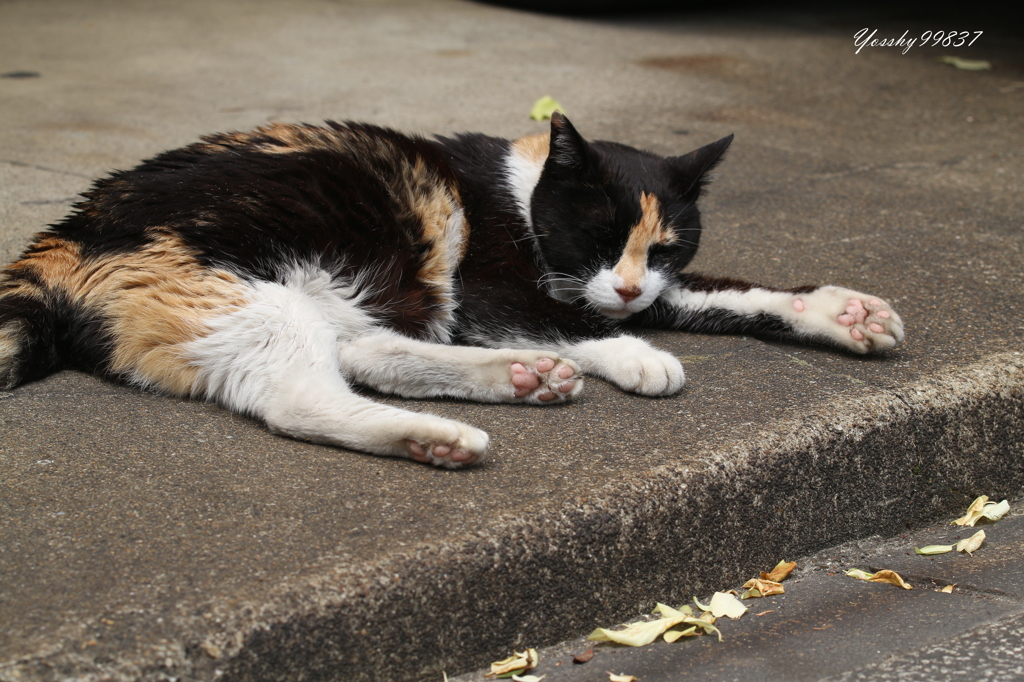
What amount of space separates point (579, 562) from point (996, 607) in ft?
2.76

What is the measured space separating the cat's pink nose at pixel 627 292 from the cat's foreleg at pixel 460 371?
1.20 feet

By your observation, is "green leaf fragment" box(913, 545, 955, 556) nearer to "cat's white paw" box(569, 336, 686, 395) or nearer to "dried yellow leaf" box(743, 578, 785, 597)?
"dried yellow leaf" box(743, 578, 785, 597)

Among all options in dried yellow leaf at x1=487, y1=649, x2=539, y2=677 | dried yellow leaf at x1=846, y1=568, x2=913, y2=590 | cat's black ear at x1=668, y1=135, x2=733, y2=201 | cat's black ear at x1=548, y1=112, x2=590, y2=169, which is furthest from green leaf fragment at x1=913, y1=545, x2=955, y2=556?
cat's black ear at x1=548, y1=112, x2=590, y2=169

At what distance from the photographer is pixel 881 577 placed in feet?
6.49

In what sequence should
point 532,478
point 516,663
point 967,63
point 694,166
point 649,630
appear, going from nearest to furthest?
1. point 516,663
2. point 649,630
3. point 532,478
4. point 694,166
5. point 967,63

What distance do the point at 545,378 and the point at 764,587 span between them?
0.68m

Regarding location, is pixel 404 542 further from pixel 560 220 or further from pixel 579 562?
pixel 560 220

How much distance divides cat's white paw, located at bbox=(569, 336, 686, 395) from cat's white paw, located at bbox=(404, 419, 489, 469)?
513 mm

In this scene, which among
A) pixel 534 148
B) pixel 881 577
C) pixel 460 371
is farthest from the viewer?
pixel 534 148

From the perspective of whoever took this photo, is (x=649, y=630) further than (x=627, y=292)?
No

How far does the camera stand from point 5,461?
1.89m

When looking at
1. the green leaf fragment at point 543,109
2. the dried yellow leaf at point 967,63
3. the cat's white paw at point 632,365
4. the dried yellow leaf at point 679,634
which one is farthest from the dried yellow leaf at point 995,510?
the dried yellow leaf at point 967,63

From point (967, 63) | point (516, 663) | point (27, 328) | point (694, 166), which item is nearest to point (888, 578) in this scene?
point (516, 663)

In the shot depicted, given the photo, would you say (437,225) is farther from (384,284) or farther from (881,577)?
(881,577)
